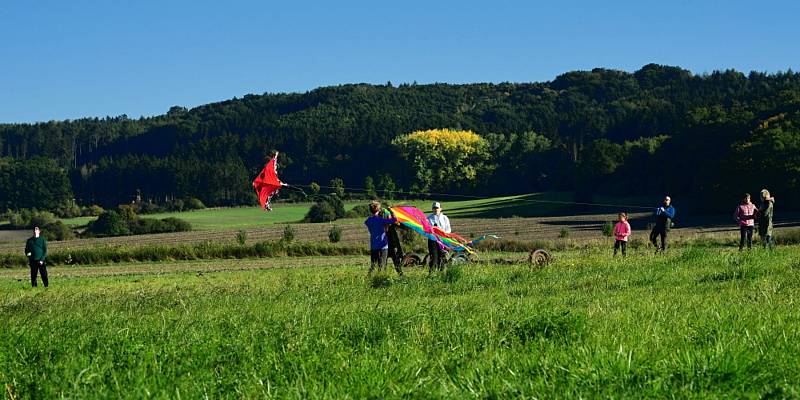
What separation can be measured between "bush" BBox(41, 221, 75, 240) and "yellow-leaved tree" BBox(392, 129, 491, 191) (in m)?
45.9

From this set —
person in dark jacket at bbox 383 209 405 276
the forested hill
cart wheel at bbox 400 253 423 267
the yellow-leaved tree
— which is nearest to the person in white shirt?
person in dark jacket at bbox 383 209 405 276

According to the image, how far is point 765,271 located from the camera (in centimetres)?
1268

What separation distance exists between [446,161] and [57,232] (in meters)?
56.6

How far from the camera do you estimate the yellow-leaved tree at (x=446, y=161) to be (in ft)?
377

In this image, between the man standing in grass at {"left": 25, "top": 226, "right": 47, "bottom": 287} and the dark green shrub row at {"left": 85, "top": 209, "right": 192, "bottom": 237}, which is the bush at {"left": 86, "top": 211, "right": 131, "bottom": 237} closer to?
the dark green shrub row at {"left": 85, "top": 209, "right": 192, "bottom": 237}

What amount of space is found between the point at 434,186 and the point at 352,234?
53233mm

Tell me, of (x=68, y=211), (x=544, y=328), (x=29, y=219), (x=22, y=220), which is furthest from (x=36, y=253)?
(x=68, y=211)

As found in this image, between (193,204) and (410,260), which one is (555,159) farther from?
(410,260)

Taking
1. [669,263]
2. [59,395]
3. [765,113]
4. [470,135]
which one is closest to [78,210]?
[470,135]

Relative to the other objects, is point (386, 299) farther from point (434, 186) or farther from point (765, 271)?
point (434, 186)

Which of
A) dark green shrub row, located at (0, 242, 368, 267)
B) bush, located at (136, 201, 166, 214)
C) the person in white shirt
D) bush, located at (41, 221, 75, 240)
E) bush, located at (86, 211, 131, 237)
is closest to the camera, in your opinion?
the person in white shirt

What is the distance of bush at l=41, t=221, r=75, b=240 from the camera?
Result: 72206 millimetres

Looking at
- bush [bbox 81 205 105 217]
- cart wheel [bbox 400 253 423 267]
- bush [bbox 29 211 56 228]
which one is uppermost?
cart wheel [bbox 400 253 423 267]

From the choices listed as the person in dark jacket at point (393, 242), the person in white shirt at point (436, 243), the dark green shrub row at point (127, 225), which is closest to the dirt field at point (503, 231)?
the dark green shrub row at point (127, 225)
